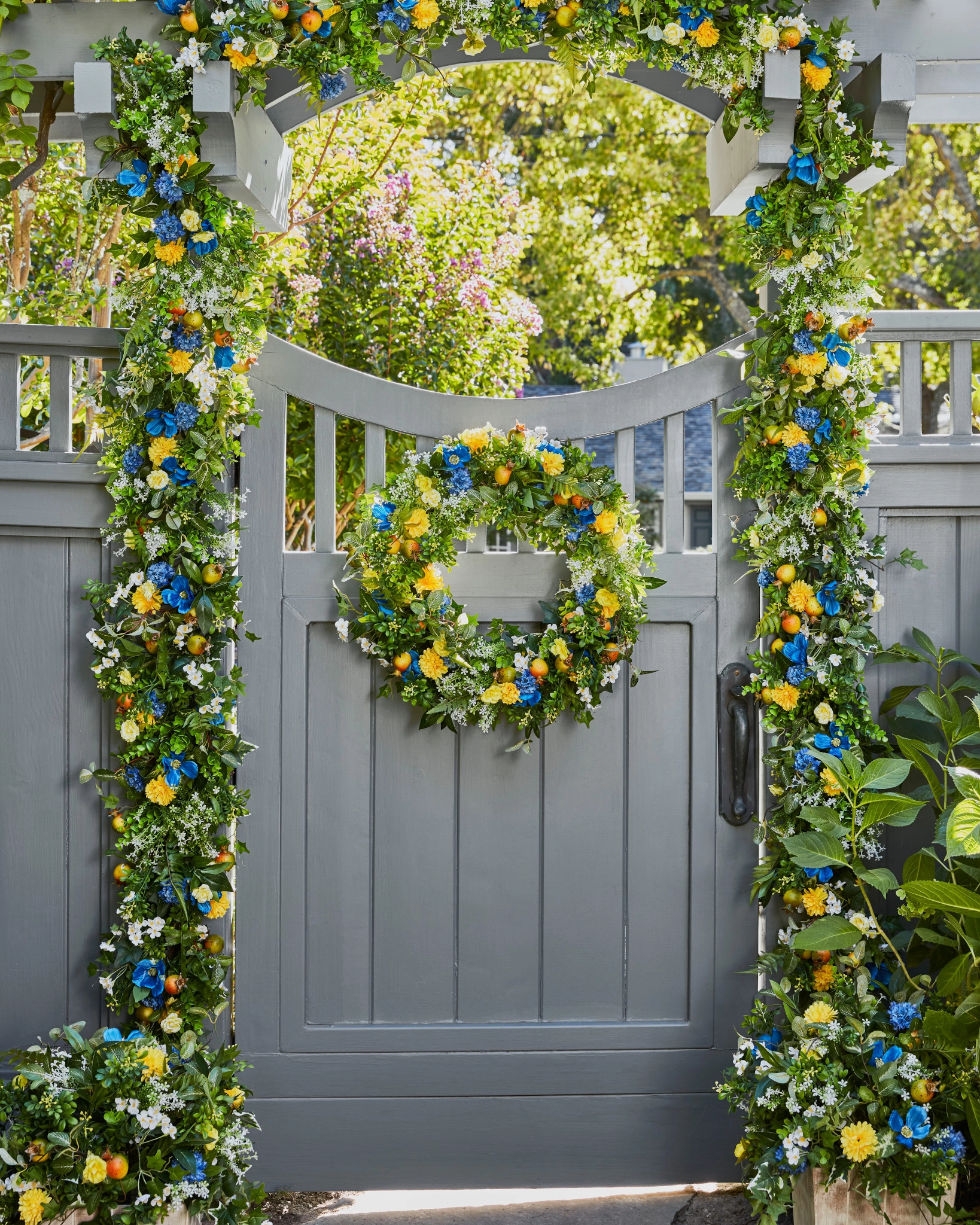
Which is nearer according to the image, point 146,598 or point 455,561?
point 146,598

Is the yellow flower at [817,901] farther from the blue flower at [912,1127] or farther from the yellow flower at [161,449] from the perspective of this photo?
the yellow flower at [161,449]

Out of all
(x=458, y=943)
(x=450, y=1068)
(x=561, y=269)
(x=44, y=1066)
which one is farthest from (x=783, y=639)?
(x=561, y=269)

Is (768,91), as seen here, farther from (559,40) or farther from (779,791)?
(779,791)

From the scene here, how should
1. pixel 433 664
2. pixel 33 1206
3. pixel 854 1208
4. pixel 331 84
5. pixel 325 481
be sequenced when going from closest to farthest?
pixel 33 1206 < pixel 854 1208 < pixel 331 84 < pixel 433 664 < pixel 325 481

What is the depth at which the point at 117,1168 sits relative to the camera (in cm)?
163

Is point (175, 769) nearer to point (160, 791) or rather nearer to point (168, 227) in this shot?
point (160, 791)

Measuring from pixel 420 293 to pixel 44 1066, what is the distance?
421 cm

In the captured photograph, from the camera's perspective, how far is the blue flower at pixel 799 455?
190cm

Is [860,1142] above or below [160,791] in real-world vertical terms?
below

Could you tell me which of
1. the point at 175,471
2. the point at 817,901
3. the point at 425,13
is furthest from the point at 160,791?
the point at 425,13

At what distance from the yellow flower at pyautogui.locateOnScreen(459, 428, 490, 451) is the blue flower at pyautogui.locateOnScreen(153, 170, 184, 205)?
67 cm

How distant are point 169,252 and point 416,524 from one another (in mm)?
668

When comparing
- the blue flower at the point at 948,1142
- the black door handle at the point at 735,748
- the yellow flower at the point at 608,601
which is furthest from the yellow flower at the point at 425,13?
the blue flower at the point at 948,1142

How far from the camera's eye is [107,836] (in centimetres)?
201
